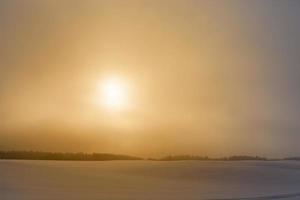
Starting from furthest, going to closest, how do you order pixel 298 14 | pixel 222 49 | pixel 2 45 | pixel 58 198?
pixel 298 14
pixel 222 49
pixel 2 45
pixel 58 198

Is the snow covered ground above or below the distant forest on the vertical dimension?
below

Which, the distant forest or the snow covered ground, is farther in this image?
the distant forest

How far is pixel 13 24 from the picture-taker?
1938 millimetres

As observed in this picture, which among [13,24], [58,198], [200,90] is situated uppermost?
[13,24]

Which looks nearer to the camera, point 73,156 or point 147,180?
point 147,180

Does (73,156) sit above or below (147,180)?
above

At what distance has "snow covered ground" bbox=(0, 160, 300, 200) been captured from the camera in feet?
4.74

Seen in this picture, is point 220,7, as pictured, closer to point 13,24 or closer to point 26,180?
point 13,24

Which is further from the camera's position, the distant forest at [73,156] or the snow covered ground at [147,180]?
the distant forest at [73,156]

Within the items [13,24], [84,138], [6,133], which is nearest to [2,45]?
[13,24]

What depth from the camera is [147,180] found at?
170cm

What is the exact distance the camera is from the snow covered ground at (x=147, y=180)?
1443 millimetres

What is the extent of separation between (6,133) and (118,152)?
1.45ft

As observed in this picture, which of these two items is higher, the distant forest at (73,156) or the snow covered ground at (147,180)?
the distant forest at (73,156)
